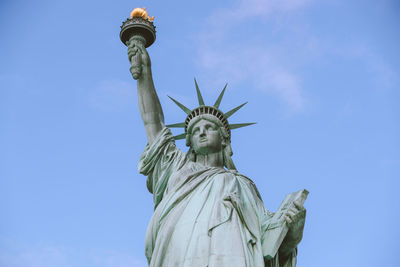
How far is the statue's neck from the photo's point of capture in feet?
47.9

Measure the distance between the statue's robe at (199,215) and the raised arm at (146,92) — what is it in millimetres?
309

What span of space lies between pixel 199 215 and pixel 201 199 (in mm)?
435

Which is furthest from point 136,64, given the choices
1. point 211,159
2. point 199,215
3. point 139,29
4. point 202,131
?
point 199,215

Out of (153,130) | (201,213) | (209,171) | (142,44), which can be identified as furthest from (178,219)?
(142,44)

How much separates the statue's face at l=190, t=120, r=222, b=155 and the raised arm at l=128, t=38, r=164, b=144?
68 centimetres

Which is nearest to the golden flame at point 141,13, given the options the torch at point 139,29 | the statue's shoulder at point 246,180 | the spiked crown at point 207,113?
the torch at point 139,29

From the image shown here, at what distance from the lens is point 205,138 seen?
14586 millimetres

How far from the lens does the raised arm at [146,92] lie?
14789 mm

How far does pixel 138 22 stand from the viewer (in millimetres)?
15367

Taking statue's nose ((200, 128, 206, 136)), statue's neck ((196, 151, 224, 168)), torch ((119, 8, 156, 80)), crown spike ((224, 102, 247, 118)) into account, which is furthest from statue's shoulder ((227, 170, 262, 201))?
torch ((119, 8, 156, 80))

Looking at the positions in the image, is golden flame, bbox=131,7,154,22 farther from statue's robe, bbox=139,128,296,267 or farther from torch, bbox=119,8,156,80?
statue's robe, bbox=139,128,296,267

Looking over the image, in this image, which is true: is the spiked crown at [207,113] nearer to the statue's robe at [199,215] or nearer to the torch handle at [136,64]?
the statue's robe at [199,215]

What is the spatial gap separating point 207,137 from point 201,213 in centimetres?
232

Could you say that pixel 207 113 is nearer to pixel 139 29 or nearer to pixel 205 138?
pixel 205 138
